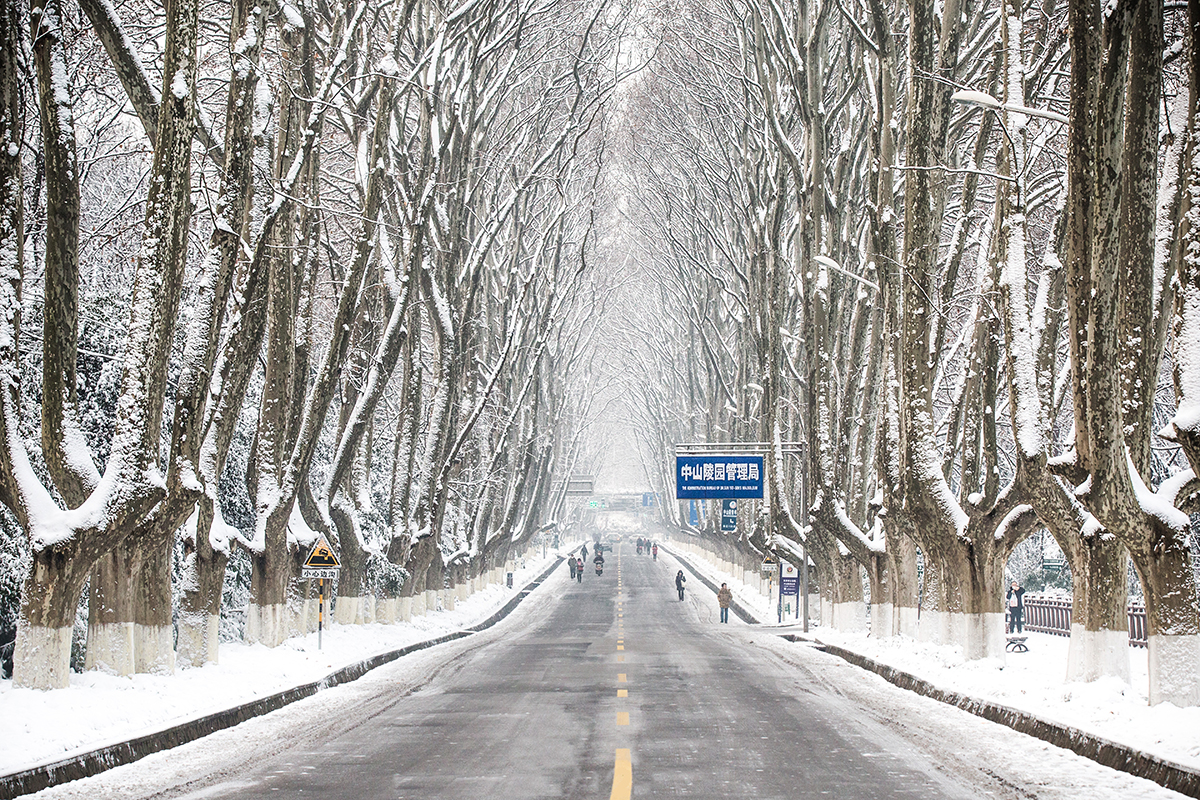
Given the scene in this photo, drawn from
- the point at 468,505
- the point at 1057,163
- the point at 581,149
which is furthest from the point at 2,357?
the point at 468,505

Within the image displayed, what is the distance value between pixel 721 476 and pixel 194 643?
2454cm

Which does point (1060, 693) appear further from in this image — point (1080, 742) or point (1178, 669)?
point (1080, 742)

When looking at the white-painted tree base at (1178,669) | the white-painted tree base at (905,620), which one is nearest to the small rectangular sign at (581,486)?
the white-painted tree base at (905,620)

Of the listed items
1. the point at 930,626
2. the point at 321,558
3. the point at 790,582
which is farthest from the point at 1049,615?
the point at 321,558

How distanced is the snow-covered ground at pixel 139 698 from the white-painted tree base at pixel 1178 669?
→ 9439mm

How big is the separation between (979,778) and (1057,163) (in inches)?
569

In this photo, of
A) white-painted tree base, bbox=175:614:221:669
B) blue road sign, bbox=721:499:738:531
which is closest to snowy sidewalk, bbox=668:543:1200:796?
white-painted tree base, bbox=175:614:221:669

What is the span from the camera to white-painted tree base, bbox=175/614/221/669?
16.7m

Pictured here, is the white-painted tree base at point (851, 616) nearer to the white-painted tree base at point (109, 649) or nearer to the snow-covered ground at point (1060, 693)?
the snow-covered ground at point (1060, 693)

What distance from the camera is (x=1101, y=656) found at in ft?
44.1

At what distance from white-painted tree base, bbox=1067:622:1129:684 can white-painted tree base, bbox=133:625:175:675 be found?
10722 mm

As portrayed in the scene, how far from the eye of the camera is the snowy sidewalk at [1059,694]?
32.5ft

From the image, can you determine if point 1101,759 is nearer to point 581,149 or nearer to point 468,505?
point 581,149

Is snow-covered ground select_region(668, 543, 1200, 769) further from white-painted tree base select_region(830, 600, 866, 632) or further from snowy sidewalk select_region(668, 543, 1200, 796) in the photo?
white-painted tree base select_region(830, 600, 866, 632)
